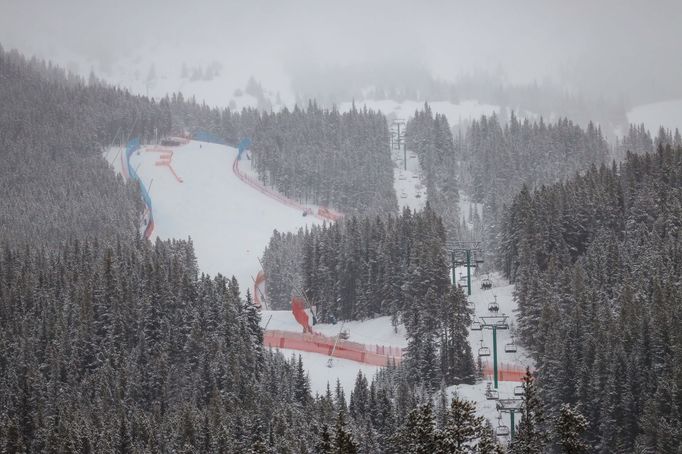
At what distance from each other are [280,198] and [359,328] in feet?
241

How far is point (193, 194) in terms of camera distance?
18050 centimetres

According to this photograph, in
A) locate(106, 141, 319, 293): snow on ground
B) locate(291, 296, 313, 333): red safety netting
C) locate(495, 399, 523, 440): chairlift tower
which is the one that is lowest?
locate(495, 399, 523, 440): chairlift tower

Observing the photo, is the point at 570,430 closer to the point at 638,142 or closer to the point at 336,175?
the point at 336,175

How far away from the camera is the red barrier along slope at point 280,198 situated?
17362cm

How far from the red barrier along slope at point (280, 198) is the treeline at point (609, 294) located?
54454 mm

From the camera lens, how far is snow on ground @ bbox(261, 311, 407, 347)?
106 m

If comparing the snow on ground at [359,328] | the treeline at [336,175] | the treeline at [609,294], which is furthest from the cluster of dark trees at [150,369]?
the treeline at [336,175]

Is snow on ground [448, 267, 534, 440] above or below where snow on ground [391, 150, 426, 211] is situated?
below

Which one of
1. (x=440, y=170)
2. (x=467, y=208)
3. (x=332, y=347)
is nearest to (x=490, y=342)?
(x=332, y=347)

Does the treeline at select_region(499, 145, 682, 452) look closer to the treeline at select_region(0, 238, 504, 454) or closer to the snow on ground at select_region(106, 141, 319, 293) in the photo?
the treeline at select_region(0, 238, 504, 454)

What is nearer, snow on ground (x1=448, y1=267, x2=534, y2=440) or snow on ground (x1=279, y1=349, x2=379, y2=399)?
snow on ground (x1=448, y1=267, x2=534, y2=440)

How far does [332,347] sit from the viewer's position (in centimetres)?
10206

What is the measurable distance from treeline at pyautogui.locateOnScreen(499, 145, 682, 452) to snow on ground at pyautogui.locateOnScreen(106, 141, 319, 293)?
41.8 metres

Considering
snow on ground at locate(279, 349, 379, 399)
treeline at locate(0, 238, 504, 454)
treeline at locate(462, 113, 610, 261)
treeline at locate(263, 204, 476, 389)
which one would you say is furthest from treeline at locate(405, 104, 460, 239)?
snow on ground at locate(279, 349, 379, 399)
